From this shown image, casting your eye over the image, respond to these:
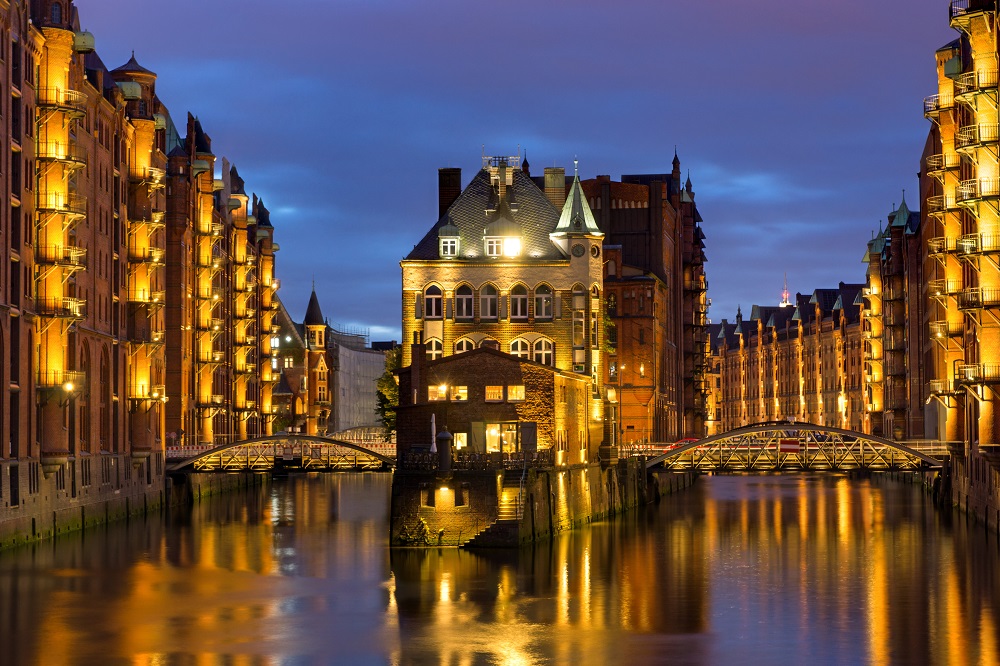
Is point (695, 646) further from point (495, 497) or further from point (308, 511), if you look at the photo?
point (308, 511)

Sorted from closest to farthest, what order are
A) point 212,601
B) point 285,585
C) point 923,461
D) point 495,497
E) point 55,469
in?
1. point 212,601
2. point 285,585
3. point 495,497
4. point 55,469
5. point 923,461

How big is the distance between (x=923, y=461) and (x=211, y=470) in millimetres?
44584

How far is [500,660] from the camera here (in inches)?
1908

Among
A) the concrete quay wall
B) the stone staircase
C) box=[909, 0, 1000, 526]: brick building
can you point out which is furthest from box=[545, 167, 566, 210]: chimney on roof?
the stone staircase

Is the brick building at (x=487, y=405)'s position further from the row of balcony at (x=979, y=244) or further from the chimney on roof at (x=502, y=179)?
the chimney on roof at (x=502, y=179)

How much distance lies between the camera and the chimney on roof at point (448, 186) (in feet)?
379

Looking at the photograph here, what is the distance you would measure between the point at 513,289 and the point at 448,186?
14.6 meters

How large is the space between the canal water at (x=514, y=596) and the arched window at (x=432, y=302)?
14.8m

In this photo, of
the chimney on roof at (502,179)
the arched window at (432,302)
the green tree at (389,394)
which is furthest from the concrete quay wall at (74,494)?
the chimney on roof at (502,179)

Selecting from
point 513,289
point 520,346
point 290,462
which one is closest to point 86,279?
point 290,462

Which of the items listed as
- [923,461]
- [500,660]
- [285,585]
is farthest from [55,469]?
[923,461]

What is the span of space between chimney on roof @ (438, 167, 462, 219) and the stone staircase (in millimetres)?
42942

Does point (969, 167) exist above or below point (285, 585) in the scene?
above

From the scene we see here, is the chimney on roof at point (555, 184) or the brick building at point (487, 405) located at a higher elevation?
the chimney on roof at point (555, 184)
